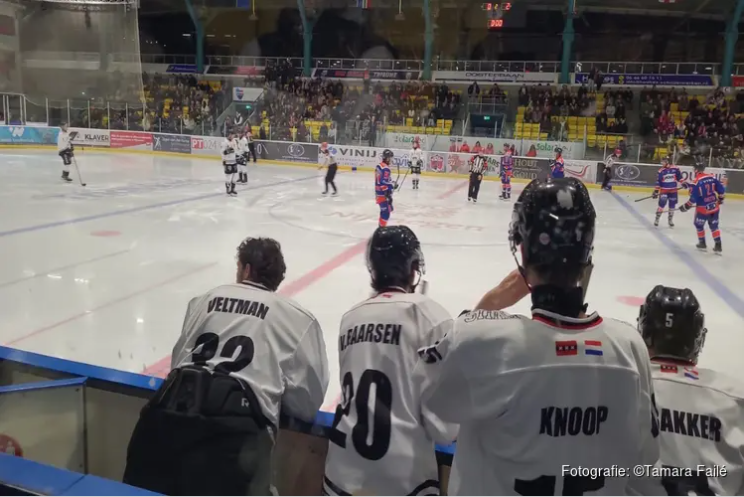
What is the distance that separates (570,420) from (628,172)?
16832 millimetres

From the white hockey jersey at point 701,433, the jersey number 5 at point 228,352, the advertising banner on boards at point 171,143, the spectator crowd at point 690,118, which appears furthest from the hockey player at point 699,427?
the advertising banner on boards at point 171,143

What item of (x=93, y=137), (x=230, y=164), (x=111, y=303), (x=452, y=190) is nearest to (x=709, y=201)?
(x=452, y=190)

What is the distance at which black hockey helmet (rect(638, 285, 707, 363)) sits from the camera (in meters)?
1.63

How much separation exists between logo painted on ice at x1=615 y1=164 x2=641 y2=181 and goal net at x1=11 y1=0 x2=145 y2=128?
12.4m

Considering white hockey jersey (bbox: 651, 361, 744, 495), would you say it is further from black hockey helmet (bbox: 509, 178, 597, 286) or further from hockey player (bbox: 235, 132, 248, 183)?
hockey player (bbox: 235, 132, 248, 183)

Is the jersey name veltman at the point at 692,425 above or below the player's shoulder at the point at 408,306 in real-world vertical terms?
below

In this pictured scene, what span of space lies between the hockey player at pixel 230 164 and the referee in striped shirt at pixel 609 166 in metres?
9.22

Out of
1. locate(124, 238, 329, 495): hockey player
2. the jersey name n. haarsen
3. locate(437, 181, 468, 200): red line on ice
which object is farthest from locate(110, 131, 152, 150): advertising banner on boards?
locate(124, 238, 329, 495): hockey player

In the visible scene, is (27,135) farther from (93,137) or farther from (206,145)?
(206,145)

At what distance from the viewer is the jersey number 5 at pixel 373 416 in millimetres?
1748

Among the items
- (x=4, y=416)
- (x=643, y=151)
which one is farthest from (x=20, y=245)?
(x=643, y=151)

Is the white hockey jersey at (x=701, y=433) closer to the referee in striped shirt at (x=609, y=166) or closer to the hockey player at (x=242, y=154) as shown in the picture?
the hockey player at (x=242, y=154)

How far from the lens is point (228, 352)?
6.28 feet

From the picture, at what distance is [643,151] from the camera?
54.4 ft
